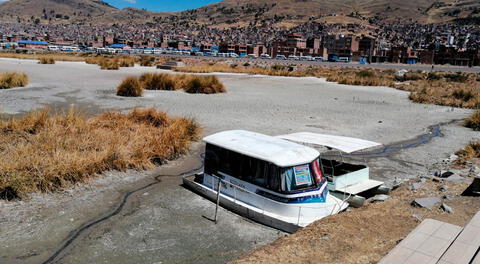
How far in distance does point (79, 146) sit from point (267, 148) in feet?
20.6

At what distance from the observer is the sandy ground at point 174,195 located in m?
7.95

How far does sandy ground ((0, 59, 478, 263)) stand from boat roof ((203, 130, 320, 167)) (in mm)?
1455

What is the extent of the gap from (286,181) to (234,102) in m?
18.4

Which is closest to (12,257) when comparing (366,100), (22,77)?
(22,77)

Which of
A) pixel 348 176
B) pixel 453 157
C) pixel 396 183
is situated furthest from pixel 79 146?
pixel 453 157

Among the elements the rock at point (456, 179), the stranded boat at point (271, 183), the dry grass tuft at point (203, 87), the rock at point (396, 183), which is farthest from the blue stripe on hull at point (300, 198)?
the dry grass tuft at point (203, 87)

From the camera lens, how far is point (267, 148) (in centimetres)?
984

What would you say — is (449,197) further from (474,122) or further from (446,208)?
(474,122)

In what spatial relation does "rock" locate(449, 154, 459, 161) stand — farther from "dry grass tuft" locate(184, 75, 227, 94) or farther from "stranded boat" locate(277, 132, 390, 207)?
"dry grass tuft" locate(184, 75, 227, 94)

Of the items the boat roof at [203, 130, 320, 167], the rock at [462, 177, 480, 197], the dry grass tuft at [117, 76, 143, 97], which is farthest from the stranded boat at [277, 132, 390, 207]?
the dry grass tuft at [117, 76, 143, 97]

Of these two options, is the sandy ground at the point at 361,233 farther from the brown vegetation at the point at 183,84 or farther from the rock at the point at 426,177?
the brown vegetation at the point at 183,84

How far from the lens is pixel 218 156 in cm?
1055

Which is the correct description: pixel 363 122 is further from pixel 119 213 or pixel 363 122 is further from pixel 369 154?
pixel 119 213

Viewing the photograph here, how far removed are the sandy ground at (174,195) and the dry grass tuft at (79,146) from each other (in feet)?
1.34
